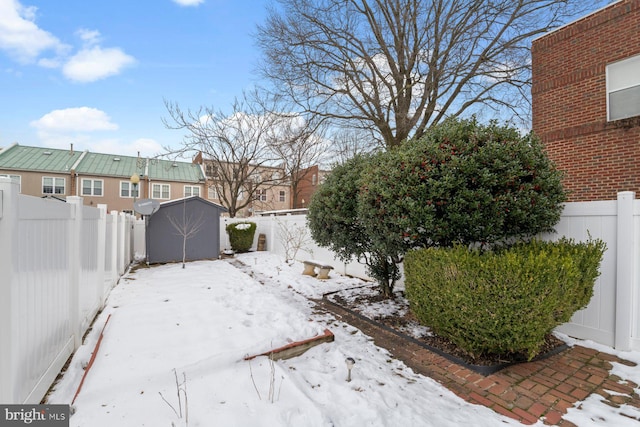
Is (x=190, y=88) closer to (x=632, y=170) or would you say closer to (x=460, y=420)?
(x=460, y=420)

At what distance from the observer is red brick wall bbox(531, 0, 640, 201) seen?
634cm

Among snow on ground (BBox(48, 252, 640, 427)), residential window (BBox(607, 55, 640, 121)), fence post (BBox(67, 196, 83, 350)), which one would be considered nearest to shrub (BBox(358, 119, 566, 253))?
snow on ground (BBox(48, 252, 640, 427))

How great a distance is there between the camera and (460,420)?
7.45 ft

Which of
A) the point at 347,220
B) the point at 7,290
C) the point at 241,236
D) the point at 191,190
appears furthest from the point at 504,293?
the point at 191,190

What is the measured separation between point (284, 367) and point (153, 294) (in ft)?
12.4

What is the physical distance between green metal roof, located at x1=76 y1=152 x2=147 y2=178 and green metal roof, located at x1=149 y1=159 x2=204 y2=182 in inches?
39.0

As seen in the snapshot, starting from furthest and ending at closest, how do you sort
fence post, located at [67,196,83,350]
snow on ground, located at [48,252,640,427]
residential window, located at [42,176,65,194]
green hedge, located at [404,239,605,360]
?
residential window, located at [42,176,65,194], fence post, located at [67,196,83,350], green hedge, located at [404,239,605,360], snow on ground, located at [48,252,640,427]

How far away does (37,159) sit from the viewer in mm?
21969

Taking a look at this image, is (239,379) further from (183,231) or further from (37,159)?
(37,159)

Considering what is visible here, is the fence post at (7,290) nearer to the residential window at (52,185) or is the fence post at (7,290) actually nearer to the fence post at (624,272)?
the fence post at (624,272)

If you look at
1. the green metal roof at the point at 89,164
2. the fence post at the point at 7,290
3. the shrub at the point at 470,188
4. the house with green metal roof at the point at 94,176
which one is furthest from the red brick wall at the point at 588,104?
the house with green metal roof at the point at 94,176

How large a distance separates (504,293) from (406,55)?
400 inches

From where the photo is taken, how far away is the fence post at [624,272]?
333 centimetres

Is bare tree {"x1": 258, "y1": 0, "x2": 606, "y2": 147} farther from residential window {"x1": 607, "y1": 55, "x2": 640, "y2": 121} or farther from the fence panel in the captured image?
the fence panel
